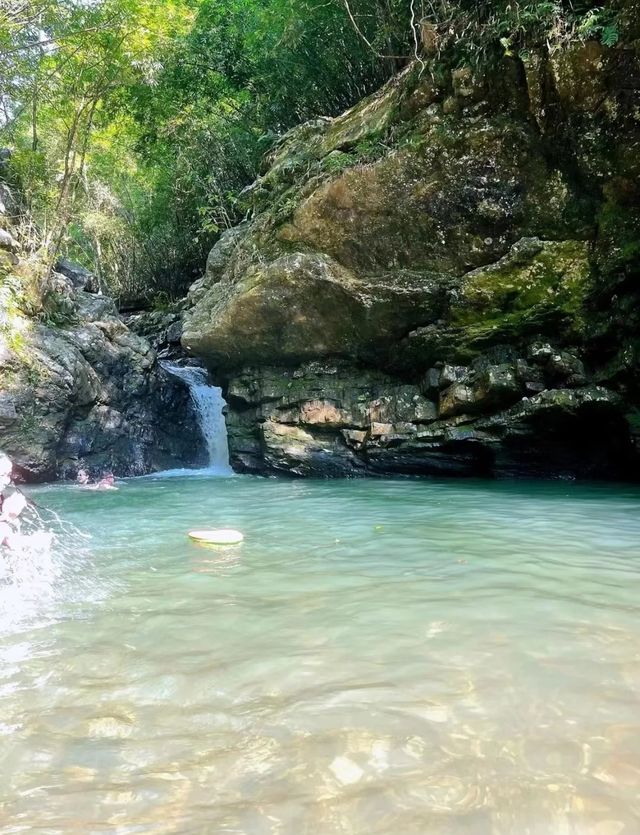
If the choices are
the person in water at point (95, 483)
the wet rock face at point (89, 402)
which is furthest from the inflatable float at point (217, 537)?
the wet rock face at point (89, 402)

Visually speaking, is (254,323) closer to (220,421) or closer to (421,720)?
(220,421)

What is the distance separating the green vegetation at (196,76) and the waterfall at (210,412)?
144 inches

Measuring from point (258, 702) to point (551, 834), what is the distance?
3.58 feet

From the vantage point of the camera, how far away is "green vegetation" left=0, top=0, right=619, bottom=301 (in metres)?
8.60

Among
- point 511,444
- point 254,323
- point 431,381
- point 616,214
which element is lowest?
point 511,444

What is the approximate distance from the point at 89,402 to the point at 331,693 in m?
11.2

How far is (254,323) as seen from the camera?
10.4 meters

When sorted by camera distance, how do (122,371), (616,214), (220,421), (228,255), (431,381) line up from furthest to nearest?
(220,421) → (122,371) → (228,255) → (431,381) → (616,214)

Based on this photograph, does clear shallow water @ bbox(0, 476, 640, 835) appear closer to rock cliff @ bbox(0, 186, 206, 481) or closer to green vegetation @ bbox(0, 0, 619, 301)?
green vegetation @ bbox(0, 0, 619, 301)

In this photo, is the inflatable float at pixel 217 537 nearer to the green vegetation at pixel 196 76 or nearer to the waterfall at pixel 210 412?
the green vegetation at pixel 196 76

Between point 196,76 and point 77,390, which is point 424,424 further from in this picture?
point 196,76

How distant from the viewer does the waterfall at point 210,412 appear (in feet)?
46.4

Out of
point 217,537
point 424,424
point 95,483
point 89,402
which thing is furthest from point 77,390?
point 217,537

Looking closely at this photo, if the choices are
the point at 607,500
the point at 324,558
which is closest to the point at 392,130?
Answer: the point at 607,500
